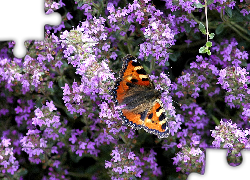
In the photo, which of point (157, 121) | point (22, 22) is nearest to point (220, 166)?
point (157, 121)

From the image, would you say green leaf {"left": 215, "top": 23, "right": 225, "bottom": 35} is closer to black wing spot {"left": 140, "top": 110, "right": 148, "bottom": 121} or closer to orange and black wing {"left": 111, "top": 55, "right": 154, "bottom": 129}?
orange and black wing {"left": 111, "top": 55, "right": 154, "bottom": 129}

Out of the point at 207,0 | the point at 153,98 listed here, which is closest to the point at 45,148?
the point at 153,98

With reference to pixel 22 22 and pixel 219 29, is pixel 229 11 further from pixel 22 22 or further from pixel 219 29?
pixel 22 22

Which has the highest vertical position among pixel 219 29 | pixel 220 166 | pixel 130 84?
pixel 219 29

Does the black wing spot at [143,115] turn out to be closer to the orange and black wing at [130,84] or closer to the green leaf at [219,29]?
the orange and black wing at [130,84]

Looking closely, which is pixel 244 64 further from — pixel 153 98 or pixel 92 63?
pixel 92 63

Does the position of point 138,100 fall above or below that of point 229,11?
below

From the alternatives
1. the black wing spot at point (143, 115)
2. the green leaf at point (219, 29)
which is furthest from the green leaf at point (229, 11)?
the black wing spot at point (143, 115)

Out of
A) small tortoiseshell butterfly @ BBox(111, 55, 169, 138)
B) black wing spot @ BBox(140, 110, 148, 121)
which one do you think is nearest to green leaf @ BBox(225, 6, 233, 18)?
small tortoiseshell butterfly @ BBox(111, 55, 169, 138)

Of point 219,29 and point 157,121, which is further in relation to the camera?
point 219,29
